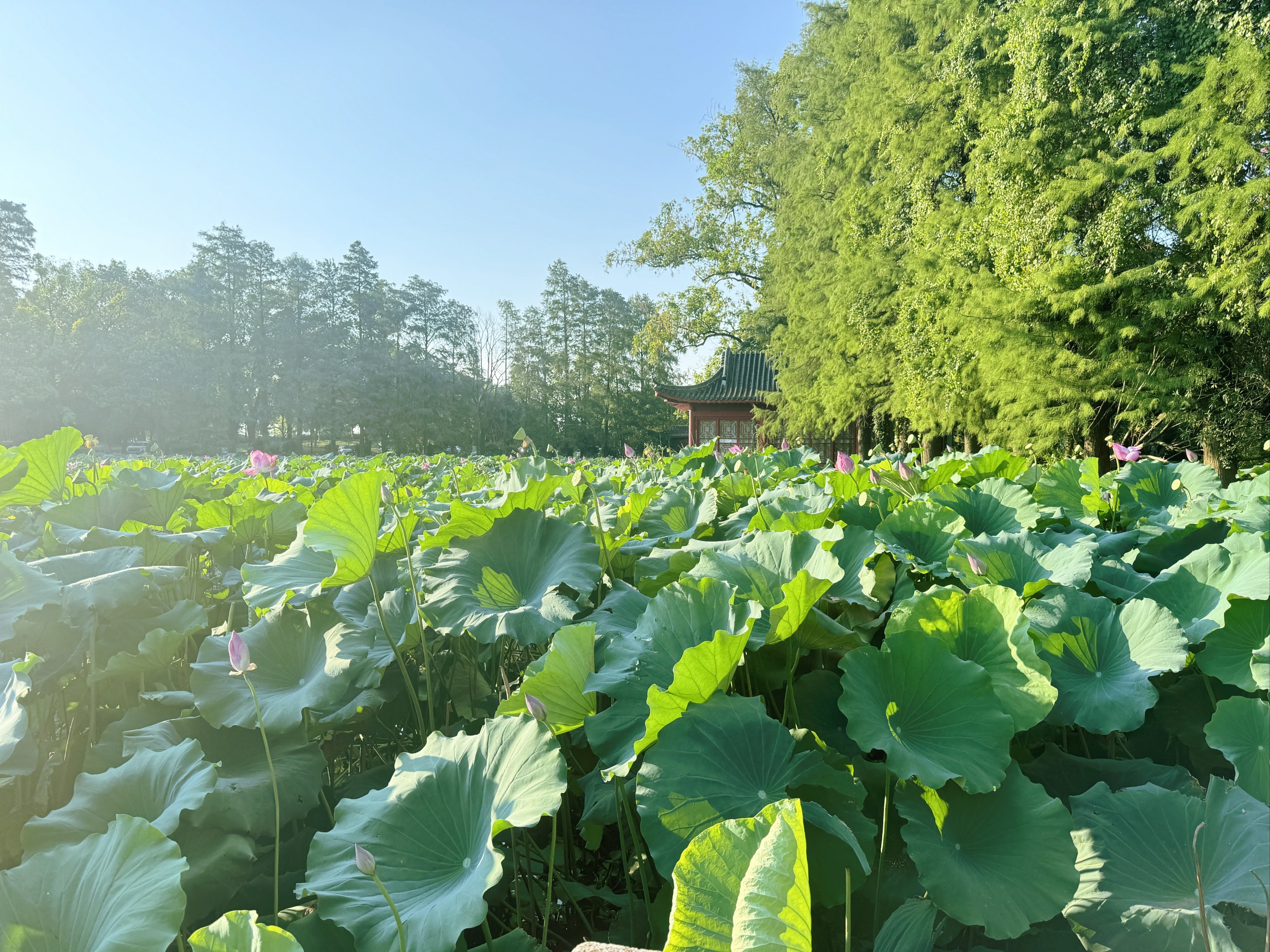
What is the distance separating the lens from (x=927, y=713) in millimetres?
759

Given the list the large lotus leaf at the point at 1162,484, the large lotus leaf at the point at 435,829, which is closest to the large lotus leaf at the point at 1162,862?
the large lotus leaf at the point at 435,829

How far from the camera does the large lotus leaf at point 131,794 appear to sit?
795 mm

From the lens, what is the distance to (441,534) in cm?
118

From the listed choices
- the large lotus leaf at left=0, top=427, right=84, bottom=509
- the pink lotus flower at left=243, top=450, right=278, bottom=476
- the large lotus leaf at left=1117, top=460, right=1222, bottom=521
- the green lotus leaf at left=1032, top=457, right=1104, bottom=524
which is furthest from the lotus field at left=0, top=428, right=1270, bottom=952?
the pink lotus flower at left=243, top=450, right=278, bottom=476

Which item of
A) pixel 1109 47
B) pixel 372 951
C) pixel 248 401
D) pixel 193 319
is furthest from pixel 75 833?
pixel 193 319

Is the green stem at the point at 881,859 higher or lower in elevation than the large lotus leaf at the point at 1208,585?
lower

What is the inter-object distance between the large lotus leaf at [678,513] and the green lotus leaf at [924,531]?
0.40 metres

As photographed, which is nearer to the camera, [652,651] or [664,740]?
[664,740]

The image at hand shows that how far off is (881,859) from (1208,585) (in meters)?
0.65

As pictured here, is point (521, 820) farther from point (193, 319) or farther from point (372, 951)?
point (193, 319)

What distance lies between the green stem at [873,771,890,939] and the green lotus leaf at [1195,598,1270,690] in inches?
17.3

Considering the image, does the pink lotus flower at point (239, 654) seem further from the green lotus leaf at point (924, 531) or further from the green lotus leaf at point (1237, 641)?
the green lotus leaf at point (1237, 641)

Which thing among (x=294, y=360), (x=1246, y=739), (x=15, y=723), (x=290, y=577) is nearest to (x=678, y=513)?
(x=290, y=577)

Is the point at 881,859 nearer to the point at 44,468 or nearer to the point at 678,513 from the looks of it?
the point at 678,513
